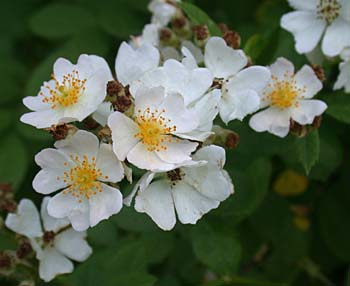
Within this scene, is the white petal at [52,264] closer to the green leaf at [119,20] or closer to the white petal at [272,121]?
the white petal at [272,121]

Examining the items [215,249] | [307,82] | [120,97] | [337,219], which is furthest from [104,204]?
[337,219]

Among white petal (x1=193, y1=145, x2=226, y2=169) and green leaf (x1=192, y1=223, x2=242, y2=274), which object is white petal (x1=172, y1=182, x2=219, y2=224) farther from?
green leaf (x1=192, y1=223, x2=242, y2=274)

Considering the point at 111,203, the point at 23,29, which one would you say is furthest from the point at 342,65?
the point at 23,29

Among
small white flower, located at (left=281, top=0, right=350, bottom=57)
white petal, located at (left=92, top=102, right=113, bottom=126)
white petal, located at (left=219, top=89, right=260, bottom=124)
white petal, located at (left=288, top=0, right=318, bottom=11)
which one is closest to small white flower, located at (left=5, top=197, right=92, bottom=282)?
white petal, located at (left=92, top=102, right=113, bottom=126)

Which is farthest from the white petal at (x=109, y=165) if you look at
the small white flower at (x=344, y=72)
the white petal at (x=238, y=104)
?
the small white flower at (x=344, y=72)

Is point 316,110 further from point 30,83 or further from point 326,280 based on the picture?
point 30,83

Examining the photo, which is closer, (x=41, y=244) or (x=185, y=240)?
(x=41, y=244)
